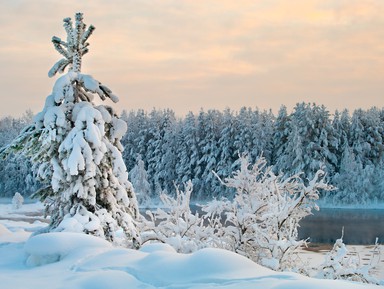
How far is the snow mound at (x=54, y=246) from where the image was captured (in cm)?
777

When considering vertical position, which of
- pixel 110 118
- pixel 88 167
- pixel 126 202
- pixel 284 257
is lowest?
pixel 284 257

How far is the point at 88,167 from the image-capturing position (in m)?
11.0

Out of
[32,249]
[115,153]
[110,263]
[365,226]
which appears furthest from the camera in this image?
[365,226]

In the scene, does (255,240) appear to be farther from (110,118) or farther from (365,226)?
(365,226)

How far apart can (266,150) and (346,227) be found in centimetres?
2863

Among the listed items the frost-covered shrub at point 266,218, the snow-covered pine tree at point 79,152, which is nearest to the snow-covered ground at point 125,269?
the snow-covered pine tree at point 79,152

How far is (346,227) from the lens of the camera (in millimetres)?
38281

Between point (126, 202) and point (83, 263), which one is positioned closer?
point (83, 263)

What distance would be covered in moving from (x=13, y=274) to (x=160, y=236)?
502cm

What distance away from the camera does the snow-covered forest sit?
61.6 m

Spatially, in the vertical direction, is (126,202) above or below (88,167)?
below

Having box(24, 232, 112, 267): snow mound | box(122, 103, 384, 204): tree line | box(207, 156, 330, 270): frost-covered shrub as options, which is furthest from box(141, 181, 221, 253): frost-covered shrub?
box(122, 103, 384, 204): tree line

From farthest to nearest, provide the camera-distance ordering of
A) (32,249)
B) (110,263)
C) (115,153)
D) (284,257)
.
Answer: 1. (115,153)
2. (284,257)
3. (32,249)
4. (110,263)

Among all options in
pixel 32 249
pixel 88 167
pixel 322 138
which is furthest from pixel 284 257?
pixel 322 138
